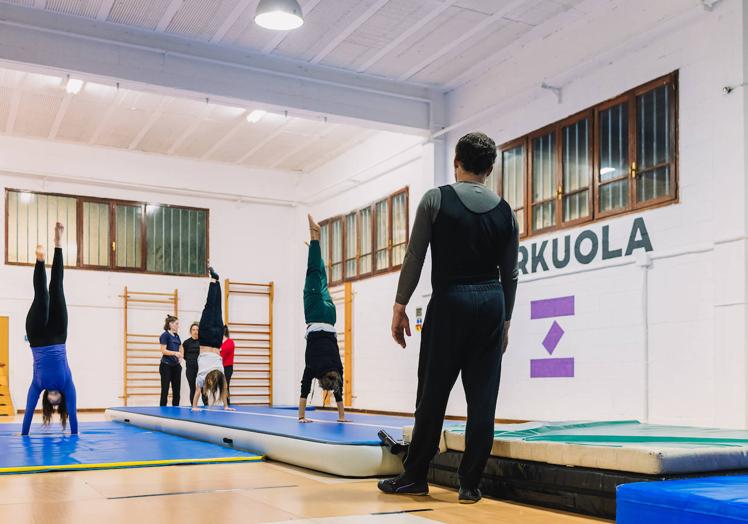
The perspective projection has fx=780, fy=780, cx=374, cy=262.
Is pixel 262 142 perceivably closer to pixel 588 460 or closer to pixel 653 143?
pixel 653 143

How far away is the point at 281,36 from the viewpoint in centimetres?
851

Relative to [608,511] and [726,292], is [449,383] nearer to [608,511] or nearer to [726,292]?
[608,511]

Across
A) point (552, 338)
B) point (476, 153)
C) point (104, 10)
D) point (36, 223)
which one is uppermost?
point (104, 10)

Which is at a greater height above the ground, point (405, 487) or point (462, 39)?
point (462, 39)

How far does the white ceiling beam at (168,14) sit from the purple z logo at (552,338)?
4788 mm

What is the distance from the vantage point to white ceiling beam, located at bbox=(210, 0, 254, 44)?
781cm

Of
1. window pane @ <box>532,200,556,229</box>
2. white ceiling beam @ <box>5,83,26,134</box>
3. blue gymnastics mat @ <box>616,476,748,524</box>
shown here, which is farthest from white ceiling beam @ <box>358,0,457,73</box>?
blue gymnastics mat @ <box>616,476,748,524</box>

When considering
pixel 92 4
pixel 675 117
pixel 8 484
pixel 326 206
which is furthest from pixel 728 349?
pixel 326 206

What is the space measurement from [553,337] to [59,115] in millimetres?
7695

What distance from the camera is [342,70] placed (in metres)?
9.49

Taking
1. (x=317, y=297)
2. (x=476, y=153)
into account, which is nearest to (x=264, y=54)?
(x=317, y=297)

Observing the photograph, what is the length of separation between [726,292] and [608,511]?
401 centimetres

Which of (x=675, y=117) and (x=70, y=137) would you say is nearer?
(x=675, y=117)

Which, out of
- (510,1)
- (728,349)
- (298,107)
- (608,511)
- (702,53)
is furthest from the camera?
(298,107)
